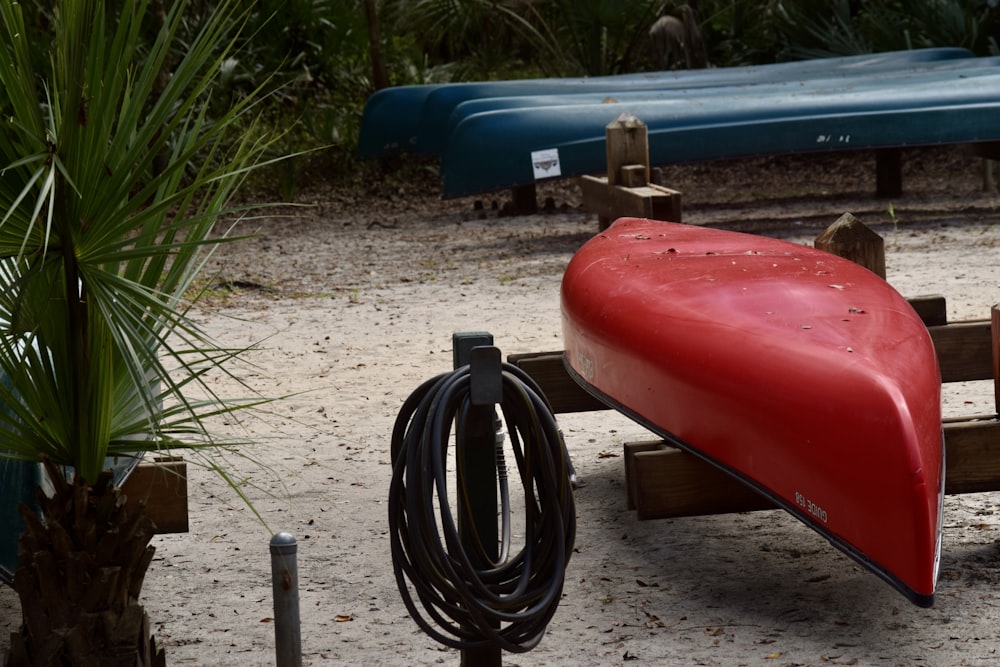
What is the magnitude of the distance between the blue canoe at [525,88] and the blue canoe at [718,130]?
2247 mm

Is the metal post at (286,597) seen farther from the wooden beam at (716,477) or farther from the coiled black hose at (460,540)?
the wooden beam at (716,477)

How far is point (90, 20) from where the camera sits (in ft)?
7.48

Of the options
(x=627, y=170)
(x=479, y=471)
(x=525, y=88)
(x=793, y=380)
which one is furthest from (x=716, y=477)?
(x=525, y=88)

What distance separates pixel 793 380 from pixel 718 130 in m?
7.00

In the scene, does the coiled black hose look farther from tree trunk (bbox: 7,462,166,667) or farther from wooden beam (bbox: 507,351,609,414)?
wooden beam (bbox: 507,351,609,414)

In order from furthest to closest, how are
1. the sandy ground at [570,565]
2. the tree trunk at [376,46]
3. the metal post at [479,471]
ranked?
the tree trunk at [376,46]
the sandy ground at [570,565]
the metal post at [479,471]

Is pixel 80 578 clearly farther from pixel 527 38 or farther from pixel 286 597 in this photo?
pixel 527 38

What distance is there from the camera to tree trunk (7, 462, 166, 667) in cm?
240

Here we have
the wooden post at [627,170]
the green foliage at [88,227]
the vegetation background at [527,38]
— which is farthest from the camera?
the vegetation background at [527,38]

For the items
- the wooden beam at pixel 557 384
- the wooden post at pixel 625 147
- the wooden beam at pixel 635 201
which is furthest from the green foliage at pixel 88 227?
the wooden post at pixel 625 147

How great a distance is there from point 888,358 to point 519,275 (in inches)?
221

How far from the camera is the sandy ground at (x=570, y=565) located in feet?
9.96

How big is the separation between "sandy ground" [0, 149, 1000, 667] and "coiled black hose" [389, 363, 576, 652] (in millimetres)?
471

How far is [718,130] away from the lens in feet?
32.0
